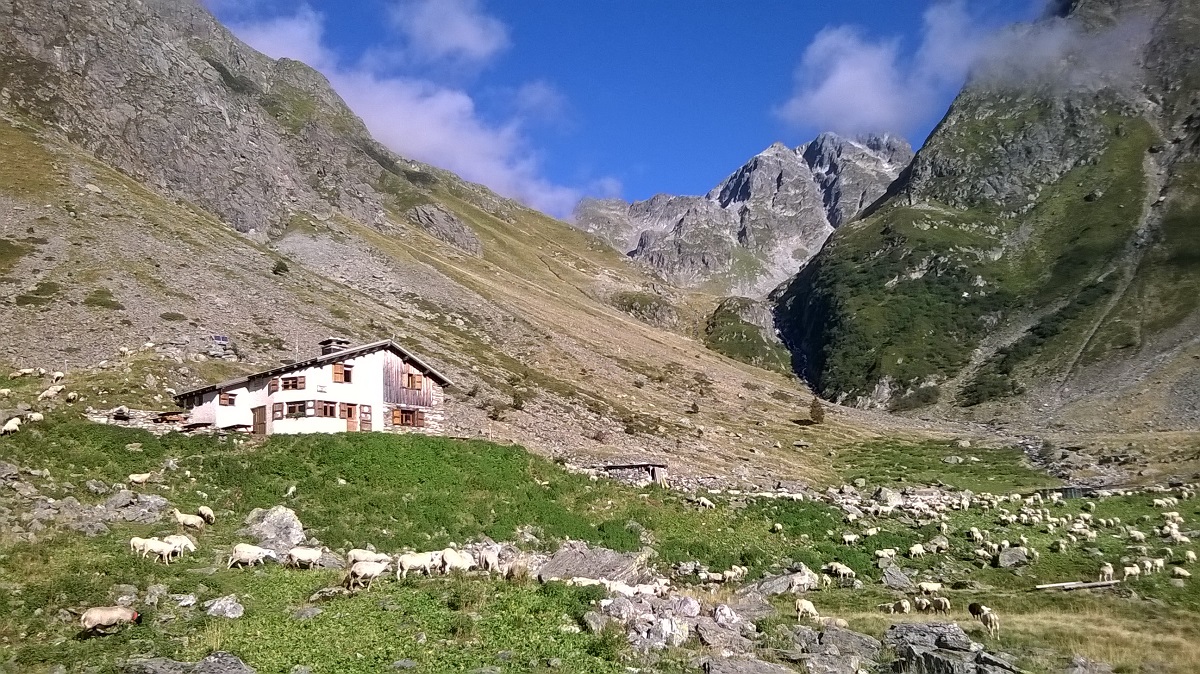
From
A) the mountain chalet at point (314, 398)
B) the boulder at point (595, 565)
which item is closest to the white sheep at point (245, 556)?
the boulder at point (595, 565)

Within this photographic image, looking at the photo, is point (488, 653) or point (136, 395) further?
point (136, 395)

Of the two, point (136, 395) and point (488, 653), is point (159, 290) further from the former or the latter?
point (488, 653)

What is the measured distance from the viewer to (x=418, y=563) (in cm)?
2464

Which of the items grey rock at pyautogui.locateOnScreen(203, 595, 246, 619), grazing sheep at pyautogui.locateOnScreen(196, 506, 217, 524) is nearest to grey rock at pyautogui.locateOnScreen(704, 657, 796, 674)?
grey rock at pyautogui.locateOnScreen(203, 595, 246, 619)

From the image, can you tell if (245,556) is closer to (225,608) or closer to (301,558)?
(301,558)

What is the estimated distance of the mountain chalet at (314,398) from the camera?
4303cm

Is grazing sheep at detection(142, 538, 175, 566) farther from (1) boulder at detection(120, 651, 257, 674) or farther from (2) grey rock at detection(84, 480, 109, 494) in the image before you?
(1) boulder at detection(120, 651, 257, 674)

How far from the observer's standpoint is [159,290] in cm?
6544

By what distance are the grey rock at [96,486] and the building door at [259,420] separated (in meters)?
13.8

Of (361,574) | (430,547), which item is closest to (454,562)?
(361,574)

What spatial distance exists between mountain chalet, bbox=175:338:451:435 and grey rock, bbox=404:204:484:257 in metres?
→ 121

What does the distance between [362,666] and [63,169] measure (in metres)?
95.1

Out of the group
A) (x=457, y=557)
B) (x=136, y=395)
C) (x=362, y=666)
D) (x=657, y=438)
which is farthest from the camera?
(x=657, y=438)

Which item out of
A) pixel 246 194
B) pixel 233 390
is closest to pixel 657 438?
pixel 233 390
